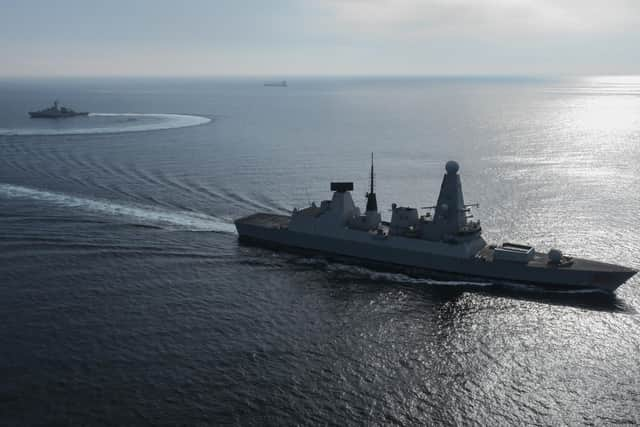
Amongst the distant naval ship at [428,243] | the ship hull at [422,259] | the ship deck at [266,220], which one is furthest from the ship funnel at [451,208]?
the ship deck at [266,220]

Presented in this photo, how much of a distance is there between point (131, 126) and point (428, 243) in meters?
91.4

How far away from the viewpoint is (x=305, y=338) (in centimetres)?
2689

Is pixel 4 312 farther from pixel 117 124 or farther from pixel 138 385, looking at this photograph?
pixel 117 124

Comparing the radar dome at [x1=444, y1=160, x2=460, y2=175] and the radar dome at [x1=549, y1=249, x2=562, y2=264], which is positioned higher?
the radar dome at [x1=444, y1=160, x2=460, y2=175]

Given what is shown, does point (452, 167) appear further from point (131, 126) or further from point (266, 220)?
point (131, 126)

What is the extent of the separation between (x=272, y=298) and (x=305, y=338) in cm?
522

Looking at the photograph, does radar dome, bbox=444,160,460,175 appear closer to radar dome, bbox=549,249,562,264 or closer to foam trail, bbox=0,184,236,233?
radar dome, bbox=549,249,562,264

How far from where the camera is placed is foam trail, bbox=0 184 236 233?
44312 millimetres

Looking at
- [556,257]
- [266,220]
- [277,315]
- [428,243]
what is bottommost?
[277,315]

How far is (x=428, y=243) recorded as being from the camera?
3653 centimetres

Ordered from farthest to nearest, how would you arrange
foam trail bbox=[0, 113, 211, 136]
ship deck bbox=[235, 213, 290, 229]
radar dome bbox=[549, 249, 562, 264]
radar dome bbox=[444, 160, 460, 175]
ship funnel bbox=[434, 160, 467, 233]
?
foam trail bbox=[0, 113, 211, 136], ship deck bbox=[235, 213, 290, 229], radar dome bbox=[444, 160, 460, 175], ship funnel bbox=[434, 160, 467, 233], radar dome bbox=[549, 249, 562, 264]

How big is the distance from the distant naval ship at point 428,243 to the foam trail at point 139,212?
3.61 metres

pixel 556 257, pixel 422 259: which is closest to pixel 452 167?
pixel 422 259

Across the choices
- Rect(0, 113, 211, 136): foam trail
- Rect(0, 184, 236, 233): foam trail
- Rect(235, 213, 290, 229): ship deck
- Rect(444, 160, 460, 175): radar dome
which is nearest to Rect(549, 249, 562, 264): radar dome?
Rect(444, 160, 460, 175): radar dome
